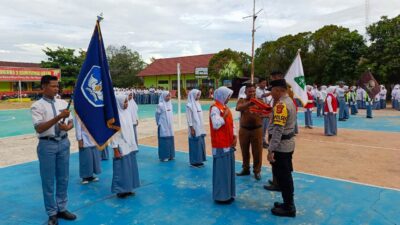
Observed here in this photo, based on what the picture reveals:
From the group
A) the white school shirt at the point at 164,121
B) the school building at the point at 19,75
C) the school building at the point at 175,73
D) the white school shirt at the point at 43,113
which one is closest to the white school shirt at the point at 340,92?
the white school shirt at the point at 164,121

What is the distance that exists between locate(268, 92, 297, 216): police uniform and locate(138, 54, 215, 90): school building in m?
30.0

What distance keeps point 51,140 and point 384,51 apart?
24470 millimetres

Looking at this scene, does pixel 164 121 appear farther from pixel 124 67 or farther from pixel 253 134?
pixel 124 67

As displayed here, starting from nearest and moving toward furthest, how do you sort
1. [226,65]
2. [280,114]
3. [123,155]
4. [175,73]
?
[280,114]
[123,155]
[226,65]
[175,73]

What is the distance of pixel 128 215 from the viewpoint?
171 inches

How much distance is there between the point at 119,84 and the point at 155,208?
40289 mm

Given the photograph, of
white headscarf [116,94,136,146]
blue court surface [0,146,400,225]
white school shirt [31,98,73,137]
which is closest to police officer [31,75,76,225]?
white school shirt [31,98,73,137]

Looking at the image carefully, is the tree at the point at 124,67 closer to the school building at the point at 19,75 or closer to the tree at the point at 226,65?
the school building at the point at 19,75

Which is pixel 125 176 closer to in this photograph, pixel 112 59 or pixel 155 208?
pixel 155 208

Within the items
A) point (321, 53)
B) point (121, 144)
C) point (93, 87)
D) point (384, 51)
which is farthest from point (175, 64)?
point (93, 87)

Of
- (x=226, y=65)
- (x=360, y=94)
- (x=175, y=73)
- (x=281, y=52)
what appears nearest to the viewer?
(x=360, y=94)

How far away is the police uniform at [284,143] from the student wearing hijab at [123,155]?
2198 millimetres

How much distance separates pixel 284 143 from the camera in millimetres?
4223

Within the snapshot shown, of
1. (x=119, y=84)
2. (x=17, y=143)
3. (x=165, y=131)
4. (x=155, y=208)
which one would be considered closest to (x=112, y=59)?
(x=119, y=84)
